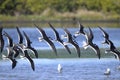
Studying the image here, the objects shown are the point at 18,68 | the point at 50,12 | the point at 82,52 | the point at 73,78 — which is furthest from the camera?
the point at 50,12

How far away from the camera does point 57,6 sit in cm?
12800

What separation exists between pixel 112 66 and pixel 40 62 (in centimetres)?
505

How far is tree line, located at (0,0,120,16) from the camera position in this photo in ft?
417

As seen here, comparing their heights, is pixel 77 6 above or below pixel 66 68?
above

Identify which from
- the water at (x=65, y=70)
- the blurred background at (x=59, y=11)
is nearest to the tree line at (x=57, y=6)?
the blurred background at (x=59, y=11)

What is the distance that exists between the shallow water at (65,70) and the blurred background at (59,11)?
70.2 metres

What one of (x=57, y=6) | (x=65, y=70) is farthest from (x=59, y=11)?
(x=65, y=70)

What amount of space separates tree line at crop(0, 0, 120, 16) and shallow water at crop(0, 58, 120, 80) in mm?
78810

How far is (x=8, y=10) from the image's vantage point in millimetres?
126625

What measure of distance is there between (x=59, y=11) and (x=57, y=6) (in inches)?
69.2

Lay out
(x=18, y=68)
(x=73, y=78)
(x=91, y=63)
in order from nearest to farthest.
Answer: (x=73, y=78) < (x=18, y=68) < (x=91, y=63)

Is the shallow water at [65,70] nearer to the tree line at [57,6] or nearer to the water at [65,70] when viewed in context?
the water at [65,70]

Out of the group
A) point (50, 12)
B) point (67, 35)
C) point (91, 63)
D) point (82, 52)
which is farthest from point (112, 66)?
point (50, 12)

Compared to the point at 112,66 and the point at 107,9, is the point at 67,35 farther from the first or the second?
the point at 107,9
